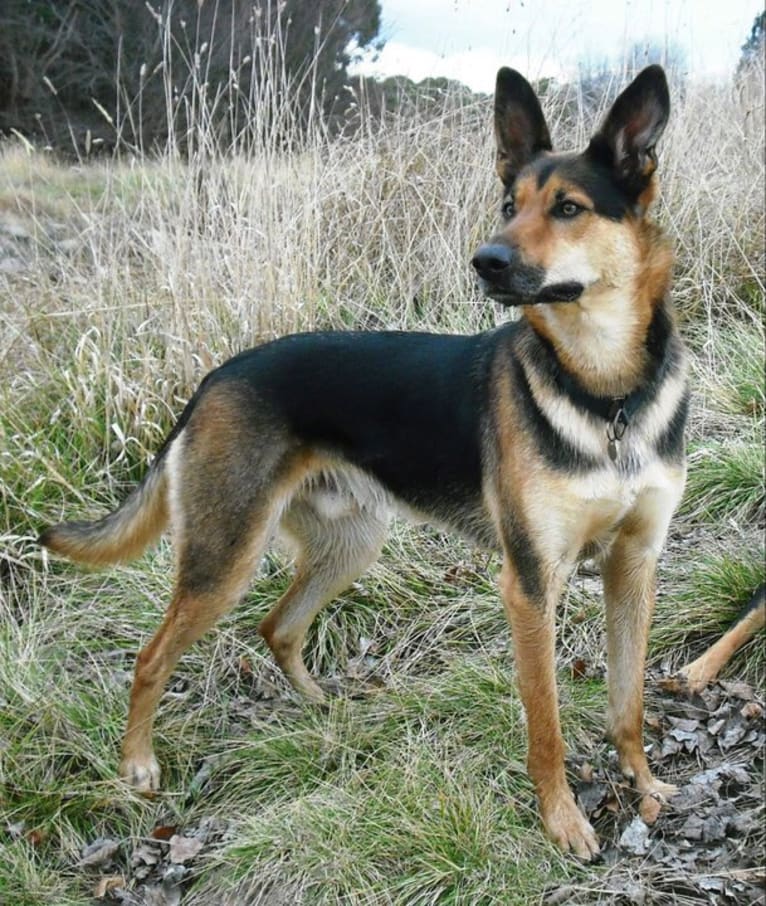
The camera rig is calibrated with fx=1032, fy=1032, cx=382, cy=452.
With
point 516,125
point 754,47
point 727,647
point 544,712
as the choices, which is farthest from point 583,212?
point 754,47

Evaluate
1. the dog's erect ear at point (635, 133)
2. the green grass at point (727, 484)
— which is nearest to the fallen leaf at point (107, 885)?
the dog's erect ear at point (635, 133)

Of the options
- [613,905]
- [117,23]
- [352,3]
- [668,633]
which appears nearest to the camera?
[613,905]

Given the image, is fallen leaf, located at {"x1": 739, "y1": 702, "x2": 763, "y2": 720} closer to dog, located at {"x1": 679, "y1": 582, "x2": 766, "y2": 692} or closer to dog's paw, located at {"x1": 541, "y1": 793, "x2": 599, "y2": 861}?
dog, located at {"x1": 679, "y1": 582, "x2": 766, "y2": 692}

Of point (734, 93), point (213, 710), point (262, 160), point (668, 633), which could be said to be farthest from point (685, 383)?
point (734, 93)

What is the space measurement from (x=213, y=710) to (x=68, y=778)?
0.61 metres

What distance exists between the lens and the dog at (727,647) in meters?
3.55

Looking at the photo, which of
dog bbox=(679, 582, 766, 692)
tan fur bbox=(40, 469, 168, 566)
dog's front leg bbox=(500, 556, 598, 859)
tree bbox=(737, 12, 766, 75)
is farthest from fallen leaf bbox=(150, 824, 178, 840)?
tree bbox=(737, 12, 766, 75)

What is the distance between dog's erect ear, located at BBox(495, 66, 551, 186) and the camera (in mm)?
3135

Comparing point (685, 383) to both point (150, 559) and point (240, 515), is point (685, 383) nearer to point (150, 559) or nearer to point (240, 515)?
point (240, 515)

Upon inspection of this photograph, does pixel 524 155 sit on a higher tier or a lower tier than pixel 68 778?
higher

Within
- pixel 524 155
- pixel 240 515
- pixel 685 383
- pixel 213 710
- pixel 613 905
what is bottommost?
pixel 213 710

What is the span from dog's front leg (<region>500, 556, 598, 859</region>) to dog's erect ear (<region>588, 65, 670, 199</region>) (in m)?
1.16

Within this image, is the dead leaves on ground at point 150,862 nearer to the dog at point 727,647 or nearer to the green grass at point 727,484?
the dog at point 727,647

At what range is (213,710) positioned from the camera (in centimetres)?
399
